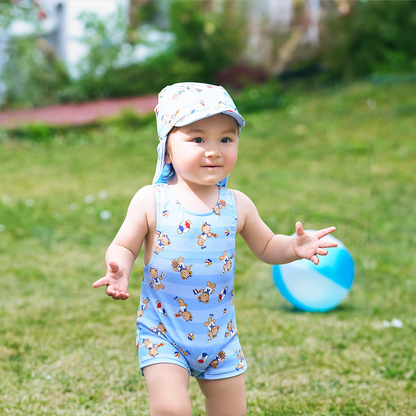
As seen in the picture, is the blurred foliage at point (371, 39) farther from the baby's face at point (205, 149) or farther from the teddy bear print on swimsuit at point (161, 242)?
the teddy bear print on swimsuit at point (161, 242)

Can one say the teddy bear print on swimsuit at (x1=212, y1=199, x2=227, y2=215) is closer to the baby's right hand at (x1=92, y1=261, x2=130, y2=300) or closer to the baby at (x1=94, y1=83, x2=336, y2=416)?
the baby at (x1=94, y1=83, x2=336, y2=416)

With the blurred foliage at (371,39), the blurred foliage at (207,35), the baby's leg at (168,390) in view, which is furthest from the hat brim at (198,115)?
the blurred foliage at (207,35)

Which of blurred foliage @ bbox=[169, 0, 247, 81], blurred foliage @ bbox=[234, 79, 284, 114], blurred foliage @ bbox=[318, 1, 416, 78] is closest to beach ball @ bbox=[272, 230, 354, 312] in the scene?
blurred foliage @ bbox=[234, 79, 284, 114]

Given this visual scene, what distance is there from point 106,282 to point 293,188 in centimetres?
607

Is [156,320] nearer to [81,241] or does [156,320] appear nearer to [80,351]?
[80,351]

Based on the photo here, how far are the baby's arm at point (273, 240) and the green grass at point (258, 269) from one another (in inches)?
36.6

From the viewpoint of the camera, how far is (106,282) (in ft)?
6.59

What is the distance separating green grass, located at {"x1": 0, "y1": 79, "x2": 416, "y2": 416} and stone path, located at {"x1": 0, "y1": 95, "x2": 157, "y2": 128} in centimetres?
59

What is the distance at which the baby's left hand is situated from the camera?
90.6 inches

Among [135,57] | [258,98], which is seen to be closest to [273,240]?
[258,98]

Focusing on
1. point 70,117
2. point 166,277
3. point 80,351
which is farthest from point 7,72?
point 166,277

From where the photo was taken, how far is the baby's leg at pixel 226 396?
2.29 m

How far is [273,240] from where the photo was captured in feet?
8.06

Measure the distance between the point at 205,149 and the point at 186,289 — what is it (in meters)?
0.53
